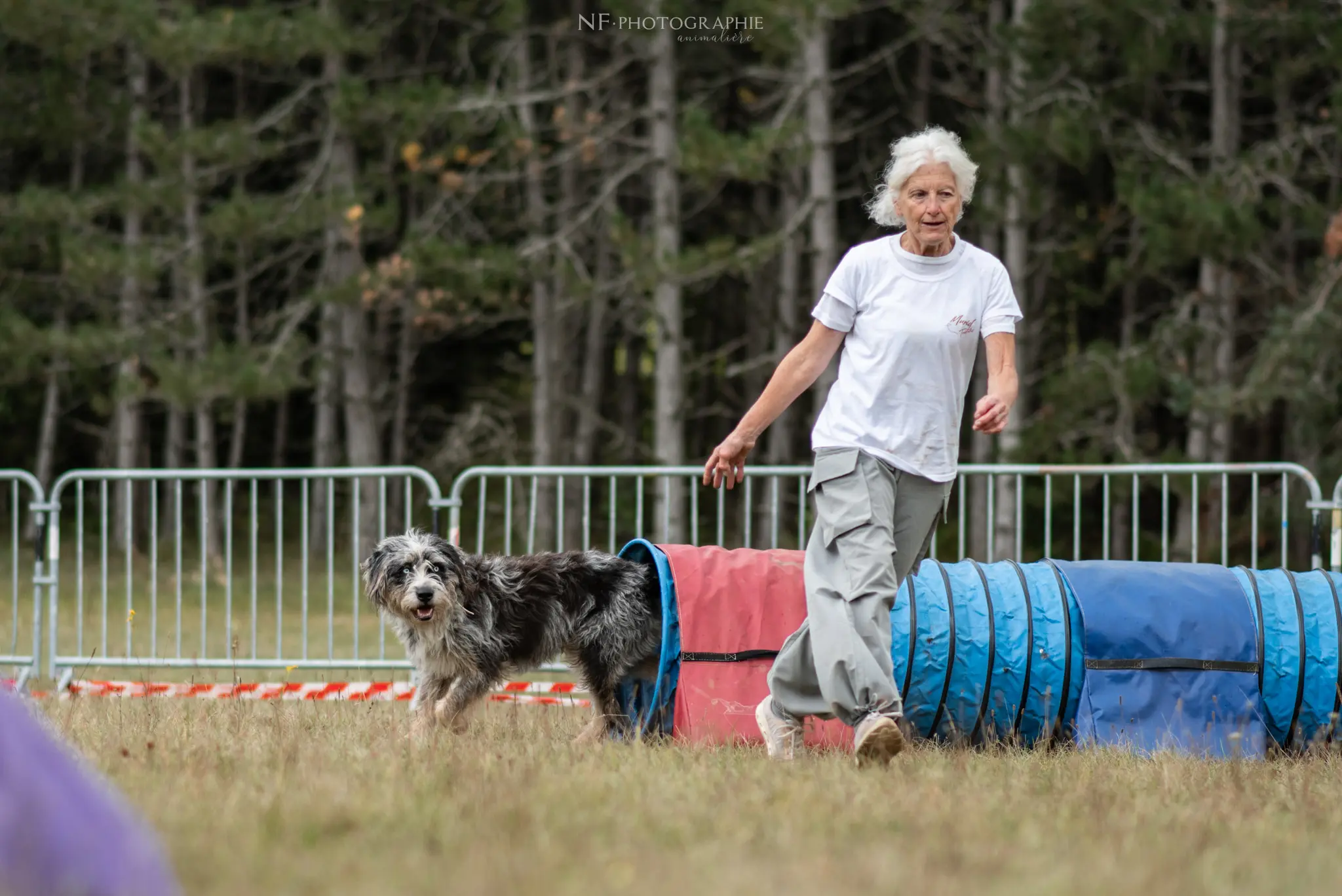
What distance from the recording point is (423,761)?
4.08m

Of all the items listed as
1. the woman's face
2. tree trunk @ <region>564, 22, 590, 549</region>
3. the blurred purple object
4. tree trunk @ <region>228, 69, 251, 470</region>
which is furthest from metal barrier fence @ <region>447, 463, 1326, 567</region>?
the blurred purple object

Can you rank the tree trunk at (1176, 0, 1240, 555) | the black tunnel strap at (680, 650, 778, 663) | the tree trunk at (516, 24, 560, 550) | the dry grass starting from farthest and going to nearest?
1. the tree trunk at (516, 24, 560, 550)
2. the tree trunk at (1176, 0, 1240, 555)
3. the black tunnel strap at (680, 650, 778, 663)
4. the dry grass

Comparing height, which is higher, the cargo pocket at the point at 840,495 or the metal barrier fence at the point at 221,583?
the cargo pocket at the point at 840,495

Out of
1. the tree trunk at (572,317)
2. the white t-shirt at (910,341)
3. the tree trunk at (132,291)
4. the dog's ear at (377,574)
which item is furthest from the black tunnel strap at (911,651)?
the tree trunk at (132,291)

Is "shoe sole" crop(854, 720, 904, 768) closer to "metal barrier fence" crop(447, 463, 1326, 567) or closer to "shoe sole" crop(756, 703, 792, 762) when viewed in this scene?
"shoe sole" crop(756, 703, 792, 762)

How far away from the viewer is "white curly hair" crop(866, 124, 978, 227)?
15.2 feet

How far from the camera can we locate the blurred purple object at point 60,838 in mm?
2354

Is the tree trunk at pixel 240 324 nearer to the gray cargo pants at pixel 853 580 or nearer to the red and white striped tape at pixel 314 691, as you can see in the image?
the red and white striped tape at pixel 314 691

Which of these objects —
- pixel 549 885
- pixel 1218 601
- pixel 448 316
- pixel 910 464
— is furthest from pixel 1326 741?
pixel 448 316

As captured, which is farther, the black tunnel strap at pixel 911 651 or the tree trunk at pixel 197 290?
the tree trunk at pixel 197 290

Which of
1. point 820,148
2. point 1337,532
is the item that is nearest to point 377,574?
point 1337,532

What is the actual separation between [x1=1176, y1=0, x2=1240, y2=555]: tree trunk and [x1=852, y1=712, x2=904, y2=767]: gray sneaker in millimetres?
11614

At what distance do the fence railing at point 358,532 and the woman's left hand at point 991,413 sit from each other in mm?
3027

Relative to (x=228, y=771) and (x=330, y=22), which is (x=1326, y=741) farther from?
(x=330, y=22)
